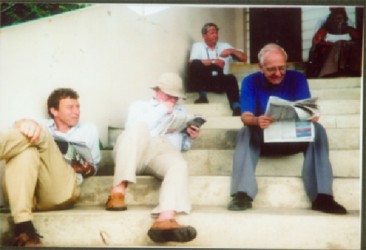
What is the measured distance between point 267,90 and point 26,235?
1.59 m

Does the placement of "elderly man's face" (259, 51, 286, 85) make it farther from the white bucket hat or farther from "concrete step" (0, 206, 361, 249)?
"concrete step" (0, 206, 361, 249)

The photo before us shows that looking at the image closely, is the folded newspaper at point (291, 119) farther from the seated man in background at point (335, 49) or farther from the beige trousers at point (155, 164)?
the beige trousers at point (155, 164)

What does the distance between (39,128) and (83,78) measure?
492 mm

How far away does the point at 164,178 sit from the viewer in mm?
3270

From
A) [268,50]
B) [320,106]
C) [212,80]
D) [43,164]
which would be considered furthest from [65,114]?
[320,106]

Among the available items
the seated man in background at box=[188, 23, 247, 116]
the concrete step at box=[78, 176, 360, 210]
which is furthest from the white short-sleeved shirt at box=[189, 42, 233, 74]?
the concrete step at box=[78, 176, 360, 210]

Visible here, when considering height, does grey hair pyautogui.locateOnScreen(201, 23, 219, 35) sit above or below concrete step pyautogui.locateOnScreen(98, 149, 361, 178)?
above

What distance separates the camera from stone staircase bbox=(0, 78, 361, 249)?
10.4 feet

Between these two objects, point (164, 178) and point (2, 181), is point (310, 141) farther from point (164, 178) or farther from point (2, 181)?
point (2, 181)

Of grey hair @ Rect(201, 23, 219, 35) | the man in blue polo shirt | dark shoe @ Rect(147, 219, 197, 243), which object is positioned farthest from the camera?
grey hair @ Rect(201, 23, 219, 35)

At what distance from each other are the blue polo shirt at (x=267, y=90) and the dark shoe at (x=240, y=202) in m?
0.48

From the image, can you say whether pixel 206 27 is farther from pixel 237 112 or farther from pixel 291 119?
pixel 291 119

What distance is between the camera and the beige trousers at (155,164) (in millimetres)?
3211

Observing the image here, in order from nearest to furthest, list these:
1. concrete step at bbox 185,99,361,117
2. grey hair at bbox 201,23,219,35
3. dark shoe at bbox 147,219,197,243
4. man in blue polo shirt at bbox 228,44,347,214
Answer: dark shoe at bbox 147,219,197,243
man in blue polo shirt at bbox 228,44,347,214
concrete step at bbox 185,99,361,117
grey hair at bbox 201,23,219,35
